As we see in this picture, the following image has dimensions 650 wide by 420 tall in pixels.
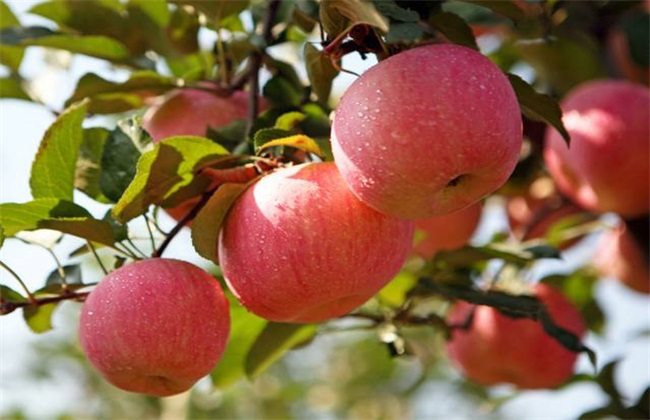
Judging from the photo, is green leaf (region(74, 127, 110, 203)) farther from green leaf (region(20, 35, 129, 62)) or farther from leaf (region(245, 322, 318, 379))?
leaf (region(245, 322, 318, 379))

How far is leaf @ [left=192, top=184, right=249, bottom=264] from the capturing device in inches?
40.2

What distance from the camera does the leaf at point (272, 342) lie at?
1399 mm

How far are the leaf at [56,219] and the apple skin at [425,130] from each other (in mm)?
280

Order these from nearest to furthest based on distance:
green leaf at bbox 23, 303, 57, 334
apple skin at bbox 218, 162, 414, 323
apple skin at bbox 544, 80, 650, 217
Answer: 1. apple skin at bbox 218, 162, 414, 323
2. green leaf at bbox 23, 303, 57, 334
3. apple skin at bbox 544, 80, 650, 217

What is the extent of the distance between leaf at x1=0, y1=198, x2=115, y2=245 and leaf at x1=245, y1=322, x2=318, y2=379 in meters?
0.37

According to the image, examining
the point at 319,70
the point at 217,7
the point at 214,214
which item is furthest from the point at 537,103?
the point at 217,7

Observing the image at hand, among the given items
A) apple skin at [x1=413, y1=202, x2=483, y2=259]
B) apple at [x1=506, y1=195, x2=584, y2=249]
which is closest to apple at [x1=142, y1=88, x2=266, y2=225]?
apple skin at [x1=413, y1=202, x2=483, y2=259]

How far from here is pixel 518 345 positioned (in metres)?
1.65

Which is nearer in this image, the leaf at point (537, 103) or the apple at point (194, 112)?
the leaf at point (537, 103)

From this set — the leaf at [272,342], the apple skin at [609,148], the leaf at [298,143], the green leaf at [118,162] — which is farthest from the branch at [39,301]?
the apple skin at [609,148]

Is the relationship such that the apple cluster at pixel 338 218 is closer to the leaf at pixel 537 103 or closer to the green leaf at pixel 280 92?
the leaf at pixel 537 103

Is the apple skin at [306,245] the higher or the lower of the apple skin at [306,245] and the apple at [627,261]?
the higher

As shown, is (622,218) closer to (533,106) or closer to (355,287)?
(533,106)

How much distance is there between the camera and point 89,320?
99 cm
